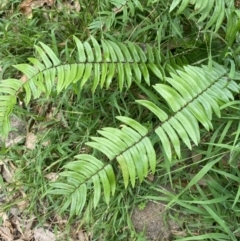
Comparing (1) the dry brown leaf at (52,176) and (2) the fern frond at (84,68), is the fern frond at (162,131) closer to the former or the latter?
(2) the fern frond at (84,68)

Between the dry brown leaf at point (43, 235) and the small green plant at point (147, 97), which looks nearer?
the small green plant at point (147, 97)

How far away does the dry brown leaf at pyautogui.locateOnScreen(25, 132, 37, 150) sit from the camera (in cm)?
297

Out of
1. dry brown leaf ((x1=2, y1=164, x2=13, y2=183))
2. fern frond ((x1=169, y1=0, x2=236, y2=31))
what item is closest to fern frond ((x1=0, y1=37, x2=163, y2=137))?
fern frond ((x1=169, y1=0, x2=236, y2=31))

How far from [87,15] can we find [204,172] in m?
1.26

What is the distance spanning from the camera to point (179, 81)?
2.10 m

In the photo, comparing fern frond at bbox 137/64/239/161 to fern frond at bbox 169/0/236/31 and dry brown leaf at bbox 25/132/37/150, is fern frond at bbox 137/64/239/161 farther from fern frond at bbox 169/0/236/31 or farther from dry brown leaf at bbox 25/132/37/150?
dry brown leaf at bbox 25/132/37/150

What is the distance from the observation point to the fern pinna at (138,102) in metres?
2.05

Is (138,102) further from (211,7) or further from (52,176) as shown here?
(52,176)

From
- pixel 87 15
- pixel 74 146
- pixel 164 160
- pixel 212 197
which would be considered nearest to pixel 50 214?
pixel 74 146

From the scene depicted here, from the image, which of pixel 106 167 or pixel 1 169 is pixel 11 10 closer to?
pixel 1 169

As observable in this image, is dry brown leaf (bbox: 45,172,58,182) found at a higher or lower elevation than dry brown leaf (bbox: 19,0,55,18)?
lower

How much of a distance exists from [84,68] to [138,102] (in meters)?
0.36

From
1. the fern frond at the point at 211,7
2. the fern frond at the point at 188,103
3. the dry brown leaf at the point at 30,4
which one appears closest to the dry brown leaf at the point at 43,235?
the fern frond at the point at 188,103

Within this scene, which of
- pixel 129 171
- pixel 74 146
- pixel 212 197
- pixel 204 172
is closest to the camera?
pixel 129 171
